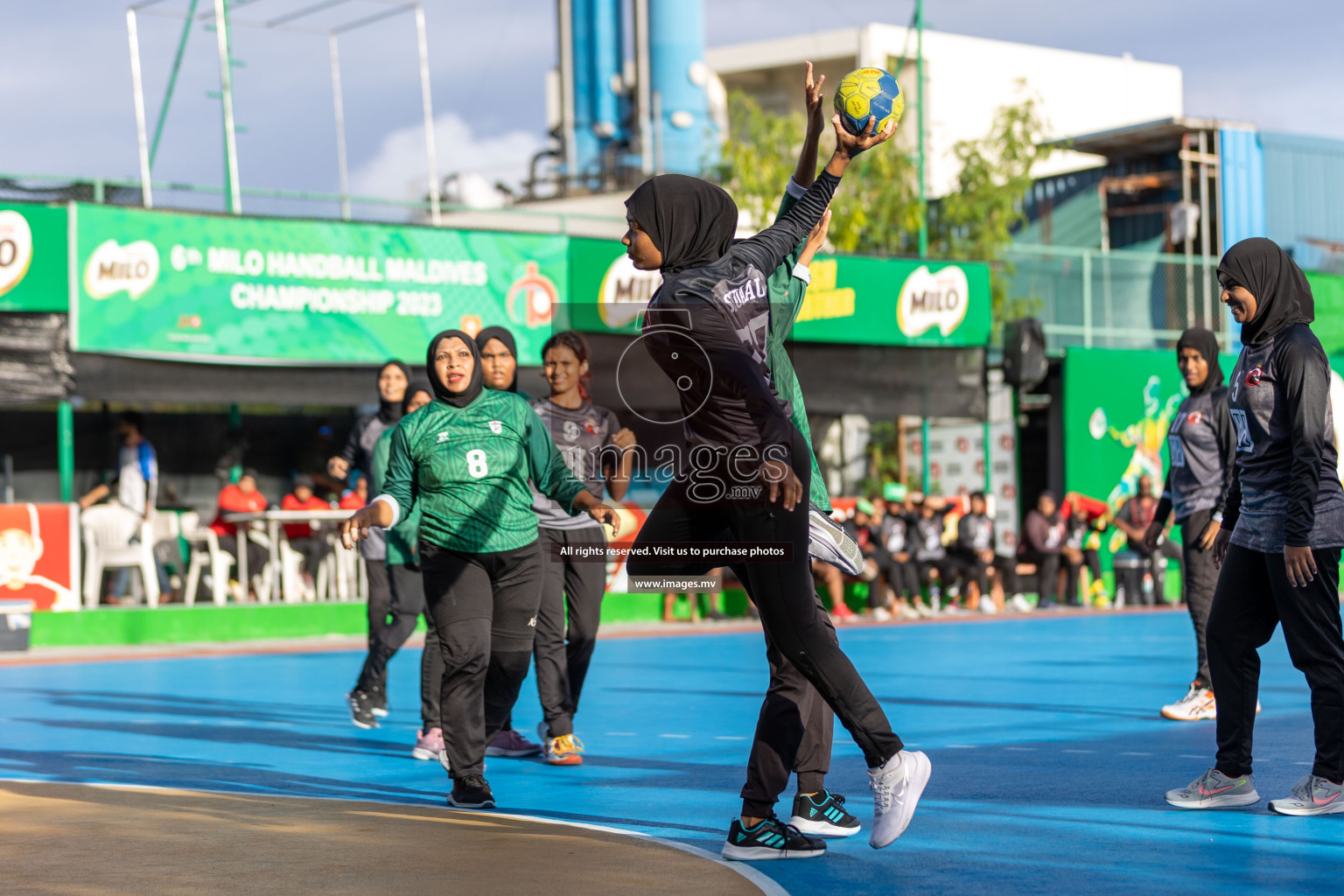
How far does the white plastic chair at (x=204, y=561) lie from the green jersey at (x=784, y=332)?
42.9 ft

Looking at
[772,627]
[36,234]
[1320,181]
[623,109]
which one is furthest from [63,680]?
[623,109]

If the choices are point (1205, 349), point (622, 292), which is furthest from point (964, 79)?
point (1205, 349)

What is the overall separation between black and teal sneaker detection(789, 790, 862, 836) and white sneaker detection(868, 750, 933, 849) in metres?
0.47

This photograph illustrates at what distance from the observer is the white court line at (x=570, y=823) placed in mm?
4844

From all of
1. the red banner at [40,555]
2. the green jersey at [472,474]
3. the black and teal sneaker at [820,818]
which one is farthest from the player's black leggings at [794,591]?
the red banner at [40,555]

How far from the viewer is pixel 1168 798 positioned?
6.10 meters

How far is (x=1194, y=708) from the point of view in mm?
8812

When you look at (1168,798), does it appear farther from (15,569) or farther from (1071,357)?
(1071,357)

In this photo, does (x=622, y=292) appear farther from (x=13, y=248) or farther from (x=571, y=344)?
(x=571, y=344)

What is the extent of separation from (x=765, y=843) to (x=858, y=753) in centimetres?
243

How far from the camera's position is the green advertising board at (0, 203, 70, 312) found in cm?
1650

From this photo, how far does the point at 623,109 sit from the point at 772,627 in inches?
1435

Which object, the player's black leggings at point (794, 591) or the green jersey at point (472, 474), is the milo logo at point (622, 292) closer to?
the green jersey at point (472, 474)

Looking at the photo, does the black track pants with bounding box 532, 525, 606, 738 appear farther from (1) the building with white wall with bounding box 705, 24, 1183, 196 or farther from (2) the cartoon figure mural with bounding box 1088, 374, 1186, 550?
(1) the building with white wall with bounding box 705, 24, 1183, 196
